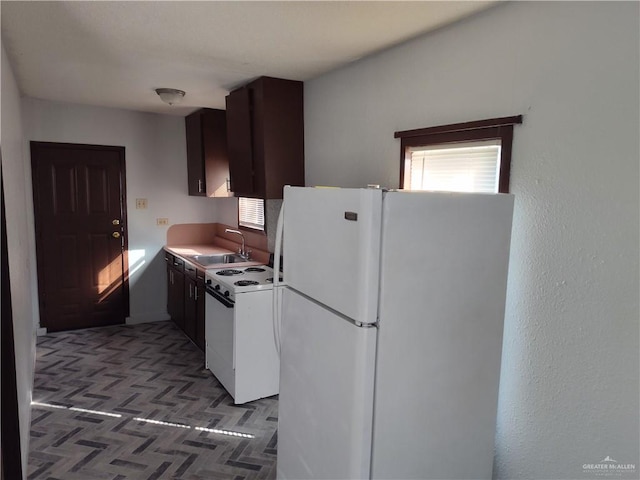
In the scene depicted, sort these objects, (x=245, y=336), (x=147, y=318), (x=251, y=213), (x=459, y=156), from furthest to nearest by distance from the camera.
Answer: (x=147, y=318) → (x=251, y=213) → (x=245, y=336) → (x=459, y=156)

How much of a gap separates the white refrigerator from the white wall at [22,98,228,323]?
351cm

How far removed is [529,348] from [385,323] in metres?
0.74

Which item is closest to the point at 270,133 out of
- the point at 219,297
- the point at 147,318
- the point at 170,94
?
the point at 170,94

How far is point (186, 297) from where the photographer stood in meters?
4.32

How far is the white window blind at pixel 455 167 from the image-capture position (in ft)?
6.86

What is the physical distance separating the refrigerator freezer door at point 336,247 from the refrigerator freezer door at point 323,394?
0.09 metres

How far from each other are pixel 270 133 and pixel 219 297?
134 cm

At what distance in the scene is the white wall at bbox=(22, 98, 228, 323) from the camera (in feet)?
15.2

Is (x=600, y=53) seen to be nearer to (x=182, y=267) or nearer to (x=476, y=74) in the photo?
(x=476, y=74)

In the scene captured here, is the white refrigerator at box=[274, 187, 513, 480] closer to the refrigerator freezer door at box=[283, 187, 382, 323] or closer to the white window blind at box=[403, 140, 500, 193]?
the refrigerator freezer door at box=[283, 187, 382, 323]

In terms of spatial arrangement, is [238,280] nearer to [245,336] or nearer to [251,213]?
[245,336]

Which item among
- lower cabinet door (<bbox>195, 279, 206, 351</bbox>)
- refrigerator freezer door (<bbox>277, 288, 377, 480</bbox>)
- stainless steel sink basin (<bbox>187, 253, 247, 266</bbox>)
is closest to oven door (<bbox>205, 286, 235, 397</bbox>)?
lower cabinet door (<bbox>195, 279, 206, 351</bbox>)

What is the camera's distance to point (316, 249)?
6.30ft

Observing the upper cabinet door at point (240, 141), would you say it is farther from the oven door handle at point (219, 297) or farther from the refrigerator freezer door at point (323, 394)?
the refrigerator freezer door at point (323, 394)
